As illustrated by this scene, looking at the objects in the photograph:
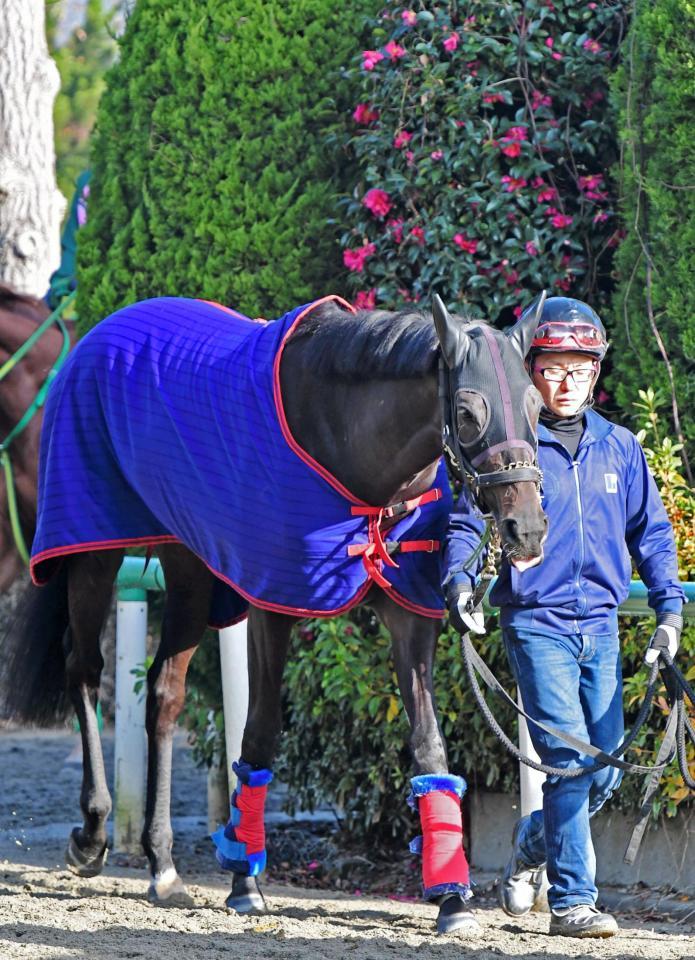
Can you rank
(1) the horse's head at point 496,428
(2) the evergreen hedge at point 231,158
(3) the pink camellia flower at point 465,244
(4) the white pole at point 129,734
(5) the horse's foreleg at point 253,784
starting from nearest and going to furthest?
(1) the horse's head at point 496,428 → (5) the horse's foreleg at point 253,784 → (3) the pink camellia flower at point 465,244 → (4) the white pole at point 129,734 → (2) the evergreen hedge at point 231,158

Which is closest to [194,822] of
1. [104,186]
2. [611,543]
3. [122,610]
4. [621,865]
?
[122,610]

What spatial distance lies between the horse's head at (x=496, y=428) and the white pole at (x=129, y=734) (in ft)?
7.39

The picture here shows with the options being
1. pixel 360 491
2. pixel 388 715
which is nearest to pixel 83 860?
pixel 388 715

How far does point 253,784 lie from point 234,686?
69 centimetres

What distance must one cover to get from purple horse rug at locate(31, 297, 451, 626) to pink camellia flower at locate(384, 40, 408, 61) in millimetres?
1312

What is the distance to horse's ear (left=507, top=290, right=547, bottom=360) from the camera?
338 cm

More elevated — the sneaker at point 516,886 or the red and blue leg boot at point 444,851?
the red and blue leg boot at point 444,851

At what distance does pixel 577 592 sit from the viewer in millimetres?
3568

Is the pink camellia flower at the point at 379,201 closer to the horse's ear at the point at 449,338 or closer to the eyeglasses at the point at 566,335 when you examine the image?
the eyeglasses at the point at 566,335

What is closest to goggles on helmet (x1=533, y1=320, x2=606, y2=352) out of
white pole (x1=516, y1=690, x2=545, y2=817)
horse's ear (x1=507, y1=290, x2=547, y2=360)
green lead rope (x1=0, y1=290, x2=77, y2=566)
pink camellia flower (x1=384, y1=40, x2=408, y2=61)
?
horse's ear (x1=507, y1=290, x2=547, y2=360)

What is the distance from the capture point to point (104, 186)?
5770mm

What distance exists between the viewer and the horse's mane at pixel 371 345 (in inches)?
137

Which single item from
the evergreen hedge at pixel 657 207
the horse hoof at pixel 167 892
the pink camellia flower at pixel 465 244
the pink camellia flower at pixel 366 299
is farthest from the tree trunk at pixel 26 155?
the horse hoof at pixel 167 892

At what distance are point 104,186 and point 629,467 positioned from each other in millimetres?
2916
